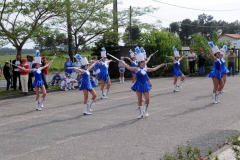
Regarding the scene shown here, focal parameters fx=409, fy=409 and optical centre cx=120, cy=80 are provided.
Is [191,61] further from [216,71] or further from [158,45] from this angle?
[216,71]

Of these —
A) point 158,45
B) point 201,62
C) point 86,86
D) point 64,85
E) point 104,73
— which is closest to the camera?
point 86,86

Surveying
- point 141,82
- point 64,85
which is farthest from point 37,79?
point 64,85

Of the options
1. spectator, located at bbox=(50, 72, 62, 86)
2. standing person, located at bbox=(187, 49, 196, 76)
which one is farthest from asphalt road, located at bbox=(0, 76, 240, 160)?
standing person, located at bbox=(187, 49, 196, 76)

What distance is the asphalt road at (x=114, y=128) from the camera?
834cm

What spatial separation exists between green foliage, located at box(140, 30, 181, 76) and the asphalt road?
13781 millimetres

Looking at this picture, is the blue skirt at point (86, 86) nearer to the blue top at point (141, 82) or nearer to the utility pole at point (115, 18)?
the blue top at point (141, 82)

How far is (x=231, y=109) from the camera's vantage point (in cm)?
1322

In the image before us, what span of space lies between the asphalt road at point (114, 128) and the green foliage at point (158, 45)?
13.8 meters

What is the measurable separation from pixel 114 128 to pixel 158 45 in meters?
20.7

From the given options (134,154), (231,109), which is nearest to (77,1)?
(231,109)

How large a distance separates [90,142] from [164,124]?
261 centimetres

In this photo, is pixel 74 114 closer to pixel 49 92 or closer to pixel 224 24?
pixel 49 92

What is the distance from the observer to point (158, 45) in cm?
3083

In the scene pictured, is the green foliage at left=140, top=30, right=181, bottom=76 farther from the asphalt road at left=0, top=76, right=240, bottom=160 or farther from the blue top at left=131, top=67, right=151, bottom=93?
the blue top at left=131, top=67, right=151, bottom=93
